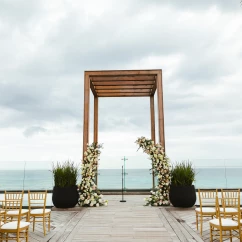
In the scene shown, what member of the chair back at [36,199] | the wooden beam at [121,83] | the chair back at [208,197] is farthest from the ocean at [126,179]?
the wooden beam at [121,83]

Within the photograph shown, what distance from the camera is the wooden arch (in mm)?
7215

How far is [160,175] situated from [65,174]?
98.5 inches

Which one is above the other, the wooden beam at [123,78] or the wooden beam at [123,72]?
the wooden beam at [123,72]

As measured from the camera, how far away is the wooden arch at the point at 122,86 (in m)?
7.21

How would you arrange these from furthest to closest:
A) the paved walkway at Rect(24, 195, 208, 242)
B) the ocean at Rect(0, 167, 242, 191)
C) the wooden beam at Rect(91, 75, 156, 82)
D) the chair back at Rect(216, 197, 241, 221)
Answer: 1. the ocean at Rect(0, 167, 242, 191)
2. the wooden beam at Rect(91, 75, 156, 82)
3. the paved walkway at Rect(24, 195, 208, 242)
4. the chair back at Rect(216, 197, 241, 221)

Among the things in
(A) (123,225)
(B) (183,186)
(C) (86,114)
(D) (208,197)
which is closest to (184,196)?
(B) (183,186)

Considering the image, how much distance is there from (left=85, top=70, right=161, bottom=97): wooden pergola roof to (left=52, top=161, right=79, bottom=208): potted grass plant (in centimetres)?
281

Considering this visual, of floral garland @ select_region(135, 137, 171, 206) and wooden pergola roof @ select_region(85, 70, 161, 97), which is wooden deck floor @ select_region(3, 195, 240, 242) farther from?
wooden pergola roof @ select_region(85, 70, 161, 97)

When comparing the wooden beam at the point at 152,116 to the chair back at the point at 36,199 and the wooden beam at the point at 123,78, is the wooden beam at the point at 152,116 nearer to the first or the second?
the wooden beam at the point at 123,78

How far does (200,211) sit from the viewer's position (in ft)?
13.5

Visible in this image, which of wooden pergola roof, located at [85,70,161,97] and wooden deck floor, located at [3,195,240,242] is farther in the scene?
wooden pergola roof, located at [85,70,161,97]

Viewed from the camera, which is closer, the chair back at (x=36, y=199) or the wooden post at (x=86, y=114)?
the chair back at (x=36, y=199)

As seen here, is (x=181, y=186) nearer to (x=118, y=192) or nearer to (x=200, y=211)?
(x=200, y=211)

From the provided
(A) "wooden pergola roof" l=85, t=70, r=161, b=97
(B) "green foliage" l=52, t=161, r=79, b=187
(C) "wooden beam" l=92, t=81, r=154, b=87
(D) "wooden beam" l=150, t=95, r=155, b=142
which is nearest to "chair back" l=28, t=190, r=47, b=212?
(B) "green foliage" l=52, t=161, r=79, b=187
